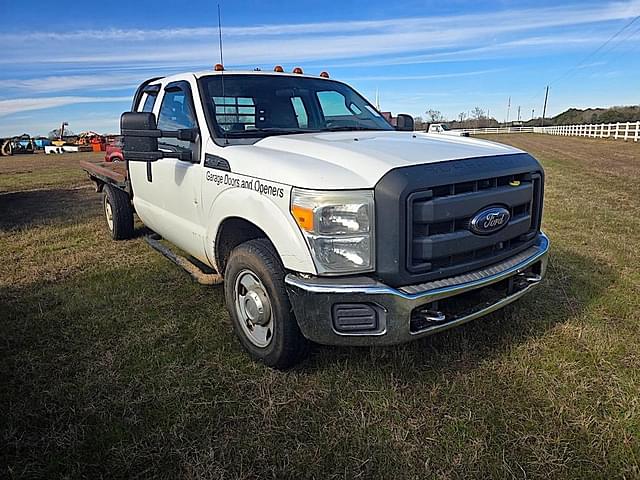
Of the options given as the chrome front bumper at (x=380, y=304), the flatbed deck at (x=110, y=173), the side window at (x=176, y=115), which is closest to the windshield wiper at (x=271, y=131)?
the side window at (x=176, y=115)

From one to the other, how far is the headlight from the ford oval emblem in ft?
2.17

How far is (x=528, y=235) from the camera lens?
3424mm

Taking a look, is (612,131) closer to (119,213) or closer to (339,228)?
(119,213)

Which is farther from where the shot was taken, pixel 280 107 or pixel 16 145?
pixel 16 145

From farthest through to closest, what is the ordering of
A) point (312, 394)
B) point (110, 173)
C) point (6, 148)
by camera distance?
1. point (6, 148)
2. point (110, 173)
3. point (312, 394)

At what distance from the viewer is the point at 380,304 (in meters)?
2.59

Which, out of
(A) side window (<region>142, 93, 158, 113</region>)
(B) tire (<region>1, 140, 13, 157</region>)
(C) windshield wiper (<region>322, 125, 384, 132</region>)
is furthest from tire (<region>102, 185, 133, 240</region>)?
(B) tire (<region>1, 140, 13, 157</region>)

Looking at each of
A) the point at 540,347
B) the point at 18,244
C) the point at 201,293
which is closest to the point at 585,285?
the point at 540,347

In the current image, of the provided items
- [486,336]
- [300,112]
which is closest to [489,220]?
[486,336]

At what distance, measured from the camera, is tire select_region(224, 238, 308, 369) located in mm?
→ 2922

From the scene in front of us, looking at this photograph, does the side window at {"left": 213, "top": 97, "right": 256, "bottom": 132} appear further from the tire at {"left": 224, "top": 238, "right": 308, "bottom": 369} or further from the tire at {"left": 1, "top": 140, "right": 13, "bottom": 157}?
the tire at {"left": 1, "top": 140, "right": 13, "bottom": 157}

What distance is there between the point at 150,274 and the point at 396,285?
11.4 ft

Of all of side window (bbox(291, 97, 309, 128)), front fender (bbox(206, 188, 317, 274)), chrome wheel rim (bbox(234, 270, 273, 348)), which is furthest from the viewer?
side window (bbox(291, 97, 309, 128))

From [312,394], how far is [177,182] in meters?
2.18
